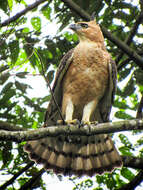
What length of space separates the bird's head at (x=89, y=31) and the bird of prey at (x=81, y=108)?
192 millimetres

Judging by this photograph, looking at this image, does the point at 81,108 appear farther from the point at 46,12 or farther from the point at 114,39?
the point at 46,12

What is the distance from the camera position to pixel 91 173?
518 cm

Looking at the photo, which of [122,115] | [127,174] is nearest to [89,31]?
[122,115]

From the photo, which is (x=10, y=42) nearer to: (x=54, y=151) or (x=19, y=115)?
(x=19, y=115)

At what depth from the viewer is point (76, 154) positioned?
17.7 feet

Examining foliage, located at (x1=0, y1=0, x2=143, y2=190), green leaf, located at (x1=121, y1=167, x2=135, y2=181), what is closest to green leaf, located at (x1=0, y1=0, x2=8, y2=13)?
foliage, located at (x1=0, y1=0, x2=143, y2=190)

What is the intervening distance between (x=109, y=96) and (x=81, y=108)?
53cm

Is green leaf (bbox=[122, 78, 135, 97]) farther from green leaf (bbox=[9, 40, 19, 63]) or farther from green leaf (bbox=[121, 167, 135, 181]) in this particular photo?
green leaf (bbox=[9, 40, 19, 63])

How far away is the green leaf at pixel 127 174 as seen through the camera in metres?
5.23

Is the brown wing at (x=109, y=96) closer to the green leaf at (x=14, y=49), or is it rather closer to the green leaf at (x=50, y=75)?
the green leaf at (x=50, y=75)

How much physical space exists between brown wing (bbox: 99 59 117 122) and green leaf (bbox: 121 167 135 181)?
0.90 metres

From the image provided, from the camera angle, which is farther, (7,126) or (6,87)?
(6,87)

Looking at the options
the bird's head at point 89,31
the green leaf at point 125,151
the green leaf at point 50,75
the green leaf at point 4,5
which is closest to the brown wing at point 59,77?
the green leaf at point 50,75

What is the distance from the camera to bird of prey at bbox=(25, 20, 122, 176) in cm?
519
